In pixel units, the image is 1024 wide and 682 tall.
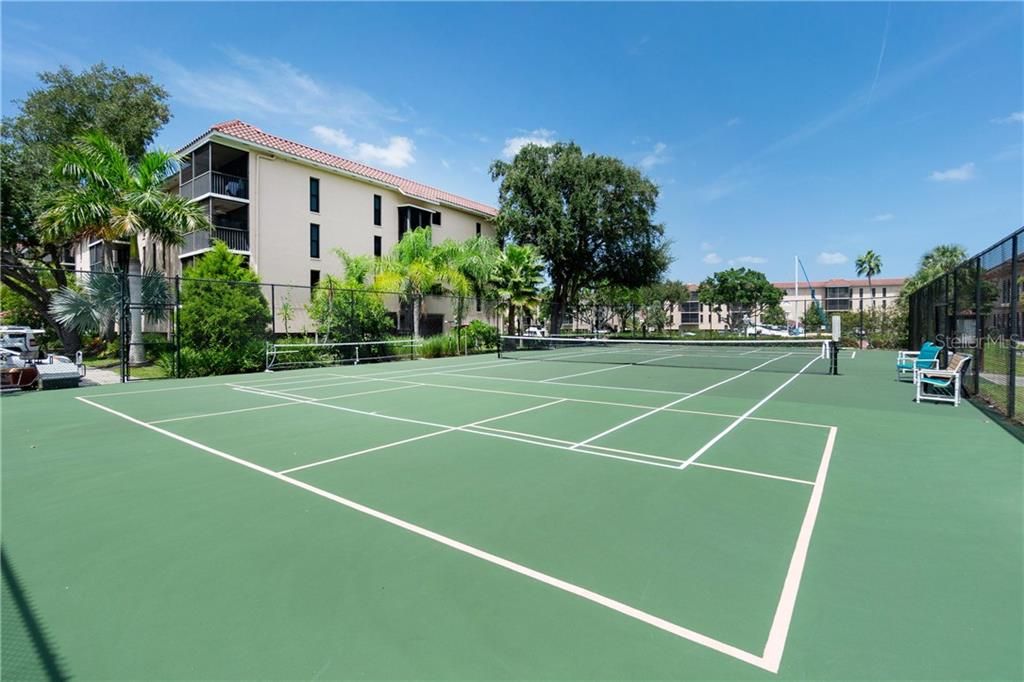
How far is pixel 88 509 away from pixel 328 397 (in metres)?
6.83

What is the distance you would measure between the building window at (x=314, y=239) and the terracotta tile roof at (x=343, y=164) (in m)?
3.52

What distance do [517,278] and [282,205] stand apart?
13.5m

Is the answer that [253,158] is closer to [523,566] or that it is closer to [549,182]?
[549,182]

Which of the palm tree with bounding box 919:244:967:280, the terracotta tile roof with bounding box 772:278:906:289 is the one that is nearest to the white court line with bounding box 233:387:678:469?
the palm tree with bounding box 919:244:967:280

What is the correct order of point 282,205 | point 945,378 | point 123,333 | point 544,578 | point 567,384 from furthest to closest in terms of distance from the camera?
point 282,205 < point 123,333 < point 567,384 < point 945,378 < point 544,578

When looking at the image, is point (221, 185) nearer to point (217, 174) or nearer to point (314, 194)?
point (217, 174)

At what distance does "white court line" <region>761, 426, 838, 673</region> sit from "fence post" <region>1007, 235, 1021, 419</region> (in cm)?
561

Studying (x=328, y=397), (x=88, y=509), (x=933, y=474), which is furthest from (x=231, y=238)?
(x=933, y=474)

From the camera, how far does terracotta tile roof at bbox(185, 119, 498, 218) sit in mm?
25141

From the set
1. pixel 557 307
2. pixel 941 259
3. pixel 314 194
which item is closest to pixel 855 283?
pixel 941 259

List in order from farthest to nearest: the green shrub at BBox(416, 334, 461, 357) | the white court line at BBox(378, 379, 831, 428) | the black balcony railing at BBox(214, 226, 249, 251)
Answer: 1. the black balcony railing at BBox(214, 226, 249, 251)
2. the green shrub at BBox(416, 334, 461, 357)
3. the white court line at BBox(378, 379, 831, 428)

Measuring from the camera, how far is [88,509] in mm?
4547

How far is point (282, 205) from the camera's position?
2644 centimetres

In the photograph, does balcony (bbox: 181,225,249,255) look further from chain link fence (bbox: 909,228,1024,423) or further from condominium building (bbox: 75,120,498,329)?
chain link fence (bbox: 909,228,1024,423)
